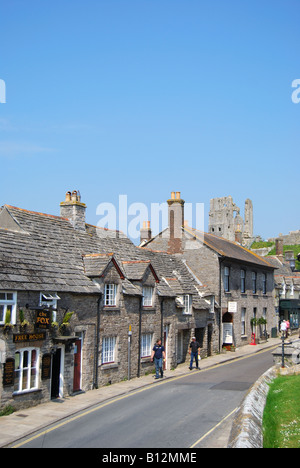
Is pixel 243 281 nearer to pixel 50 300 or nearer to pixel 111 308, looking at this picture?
pixel 111 308

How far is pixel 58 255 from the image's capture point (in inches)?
854

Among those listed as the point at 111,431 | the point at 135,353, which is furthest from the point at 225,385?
the point at 111,431

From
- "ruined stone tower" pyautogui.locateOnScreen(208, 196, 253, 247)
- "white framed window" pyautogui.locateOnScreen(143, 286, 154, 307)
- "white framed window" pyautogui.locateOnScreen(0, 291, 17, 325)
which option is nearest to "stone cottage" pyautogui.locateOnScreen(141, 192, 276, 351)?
"white framed window" pyautogui.locateOnScreen(143, 286, 154, 307)

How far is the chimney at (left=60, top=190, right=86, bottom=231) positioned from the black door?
825 centimetres

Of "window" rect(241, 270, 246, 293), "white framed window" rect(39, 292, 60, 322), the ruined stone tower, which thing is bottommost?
"white framed window" rect(39, 292, 60, 322)

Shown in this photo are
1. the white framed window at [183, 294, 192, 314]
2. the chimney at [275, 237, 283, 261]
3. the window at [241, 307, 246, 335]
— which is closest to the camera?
the white framed window at [183, 294, 192, 314]

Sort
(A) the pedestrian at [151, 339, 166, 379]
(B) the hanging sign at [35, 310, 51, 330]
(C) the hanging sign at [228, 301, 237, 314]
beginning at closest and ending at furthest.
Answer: (B) the hanging sign at [35, 310, 51, 330]
(A) the pedestrian at [151, 339, 166, 379]
(C) the hanging sign at [228, 301, 237, 314]

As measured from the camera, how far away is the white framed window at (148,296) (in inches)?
997

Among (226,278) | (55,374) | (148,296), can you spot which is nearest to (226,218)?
(226,278)

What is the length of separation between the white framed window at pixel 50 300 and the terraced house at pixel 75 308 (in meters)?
0.04

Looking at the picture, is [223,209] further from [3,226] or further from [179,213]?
[3,226]

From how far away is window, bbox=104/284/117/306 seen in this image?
2230 cm

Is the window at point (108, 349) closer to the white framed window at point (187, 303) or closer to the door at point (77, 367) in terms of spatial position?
the door at point (77, 367)

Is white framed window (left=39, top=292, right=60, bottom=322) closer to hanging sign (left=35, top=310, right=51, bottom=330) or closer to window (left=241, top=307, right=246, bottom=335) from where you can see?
hanging sign (left=35, top=310, right=51, bottom=330)
